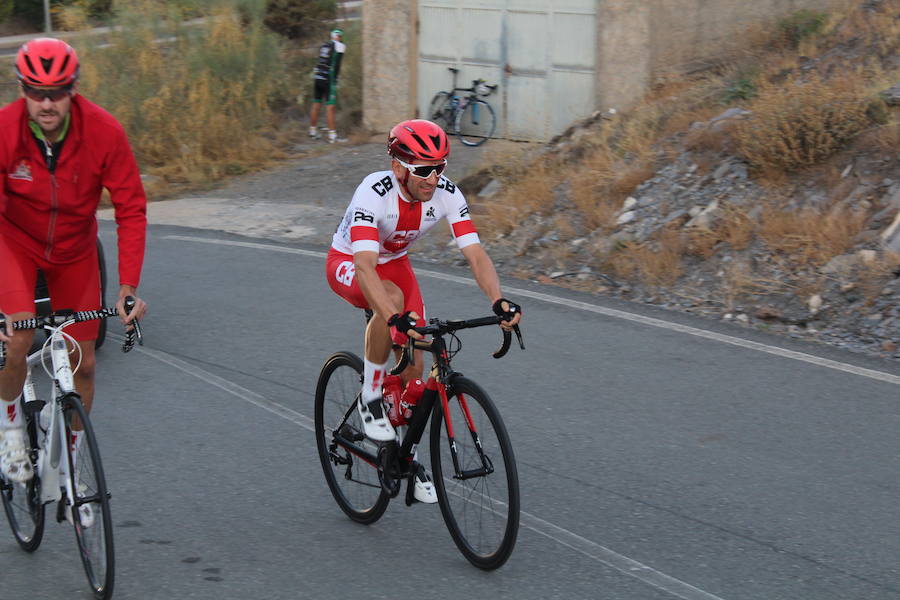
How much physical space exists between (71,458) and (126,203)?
1.04m

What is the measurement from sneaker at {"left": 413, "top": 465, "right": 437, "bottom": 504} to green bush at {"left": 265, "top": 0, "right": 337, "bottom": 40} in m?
19.9

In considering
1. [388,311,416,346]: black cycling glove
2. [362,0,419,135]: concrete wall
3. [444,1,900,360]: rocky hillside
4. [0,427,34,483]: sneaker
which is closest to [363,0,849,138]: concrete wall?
[444,1,900,360]: rocky hillside

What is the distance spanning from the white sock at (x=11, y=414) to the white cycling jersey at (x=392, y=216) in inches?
61.2

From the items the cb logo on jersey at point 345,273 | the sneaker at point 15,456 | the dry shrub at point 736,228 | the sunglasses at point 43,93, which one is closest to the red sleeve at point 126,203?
the sunglasses at point 43,93

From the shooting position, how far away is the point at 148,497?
18.3 ft

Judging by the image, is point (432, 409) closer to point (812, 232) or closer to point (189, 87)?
point (812, 232)

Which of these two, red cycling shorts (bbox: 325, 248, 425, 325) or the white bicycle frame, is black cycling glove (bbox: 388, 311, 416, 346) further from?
the white bicycle frame

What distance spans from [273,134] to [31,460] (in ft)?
48.1

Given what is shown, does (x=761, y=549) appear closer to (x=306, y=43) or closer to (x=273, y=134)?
(x=273, y=134)

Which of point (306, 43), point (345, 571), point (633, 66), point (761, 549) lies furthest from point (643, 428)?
point (306, 43)

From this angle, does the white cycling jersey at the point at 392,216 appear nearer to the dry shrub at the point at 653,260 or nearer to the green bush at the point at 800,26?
the dry shrub at the point at 653,260

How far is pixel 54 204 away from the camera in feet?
14.7

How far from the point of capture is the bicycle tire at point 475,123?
17.3 metres

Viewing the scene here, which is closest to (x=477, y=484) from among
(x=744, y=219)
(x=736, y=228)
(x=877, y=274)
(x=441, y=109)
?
(x=877, y=274)
